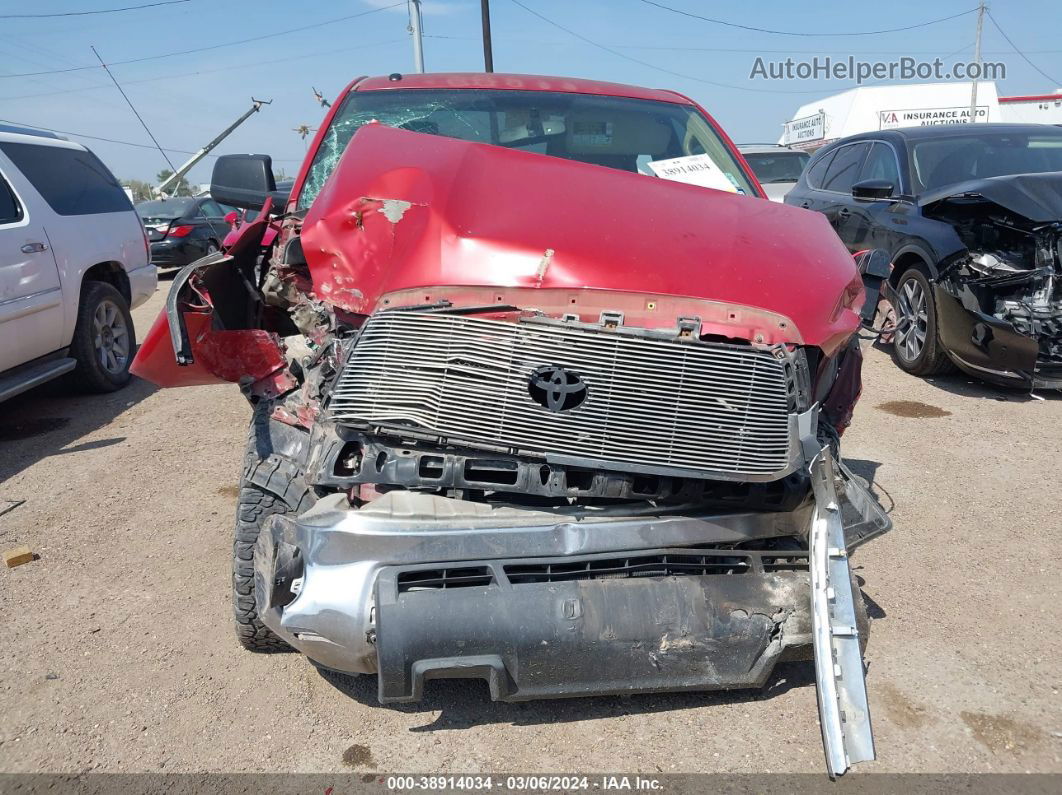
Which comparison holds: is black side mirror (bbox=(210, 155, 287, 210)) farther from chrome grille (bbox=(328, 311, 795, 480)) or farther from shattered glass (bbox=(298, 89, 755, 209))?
chrome grille (bbox=(328, 311, 795, 480))

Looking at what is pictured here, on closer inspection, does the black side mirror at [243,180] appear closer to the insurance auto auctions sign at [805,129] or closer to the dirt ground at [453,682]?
the dirt ground at [453,682]

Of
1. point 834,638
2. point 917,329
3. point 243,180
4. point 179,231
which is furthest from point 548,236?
point 179,231

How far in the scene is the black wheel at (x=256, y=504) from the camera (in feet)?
8.09

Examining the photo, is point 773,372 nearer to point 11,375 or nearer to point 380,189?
point 380,189

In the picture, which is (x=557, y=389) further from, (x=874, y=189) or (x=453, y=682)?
(x=874, y=189)

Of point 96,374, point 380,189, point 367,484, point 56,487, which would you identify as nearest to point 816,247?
point 380,189

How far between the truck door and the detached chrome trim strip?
471 cm

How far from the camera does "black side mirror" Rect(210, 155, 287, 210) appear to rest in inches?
147

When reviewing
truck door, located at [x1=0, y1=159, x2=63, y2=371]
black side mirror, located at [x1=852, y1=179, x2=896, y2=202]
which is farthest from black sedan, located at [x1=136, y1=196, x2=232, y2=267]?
black side mirror, located at [x1=852, y1=179, x2=896, y2=202]

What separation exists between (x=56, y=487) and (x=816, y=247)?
3912 millimetres

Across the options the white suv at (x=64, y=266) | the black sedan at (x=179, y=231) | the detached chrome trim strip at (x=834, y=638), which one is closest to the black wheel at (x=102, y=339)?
the white suv at (x=64, y=266)

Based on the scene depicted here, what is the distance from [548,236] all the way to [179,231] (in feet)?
40.4

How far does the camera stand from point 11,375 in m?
5.02

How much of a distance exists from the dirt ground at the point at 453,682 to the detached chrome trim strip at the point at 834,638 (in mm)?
312
